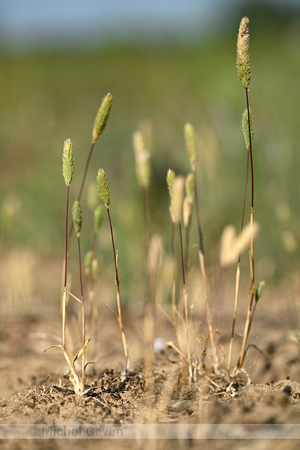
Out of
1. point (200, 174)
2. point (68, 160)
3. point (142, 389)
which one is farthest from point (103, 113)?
point (200, 174)

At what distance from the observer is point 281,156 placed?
3.01 metres

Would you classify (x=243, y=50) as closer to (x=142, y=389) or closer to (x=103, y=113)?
(x=103, y=113)

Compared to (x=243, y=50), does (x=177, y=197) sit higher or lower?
lower

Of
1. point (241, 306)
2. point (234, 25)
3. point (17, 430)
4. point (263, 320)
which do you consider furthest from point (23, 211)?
point (234, 25)

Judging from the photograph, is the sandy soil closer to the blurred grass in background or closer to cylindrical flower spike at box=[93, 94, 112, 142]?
the blurred grass in background

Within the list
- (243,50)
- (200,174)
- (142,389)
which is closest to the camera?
(243,50)

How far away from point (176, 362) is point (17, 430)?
1.64ft

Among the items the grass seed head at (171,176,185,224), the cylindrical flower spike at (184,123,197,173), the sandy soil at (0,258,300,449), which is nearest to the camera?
the sandy soil at (0,258,300,449)

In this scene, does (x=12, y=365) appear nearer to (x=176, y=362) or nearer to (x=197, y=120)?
(x=176, y=362)

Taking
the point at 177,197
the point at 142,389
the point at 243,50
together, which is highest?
the point at 243,50

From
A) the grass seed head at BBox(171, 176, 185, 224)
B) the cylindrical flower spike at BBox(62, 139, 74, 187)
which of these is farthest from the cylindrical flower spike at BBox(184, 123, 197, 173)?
the cylindrical flower spike at BBox(62, 139, 74, 187)

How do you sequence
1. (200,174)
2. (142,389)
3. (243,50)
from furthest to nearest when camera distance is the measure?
(200,174) < (142,389) < (243,50)

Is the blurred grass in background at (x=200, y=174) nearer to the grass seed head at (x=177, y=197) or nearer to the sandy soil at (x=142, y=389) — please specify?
the sandy soil at (x=142, y=389)

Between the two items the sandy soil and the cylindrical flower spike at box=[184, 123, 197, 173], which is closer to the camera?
the sandy soil
